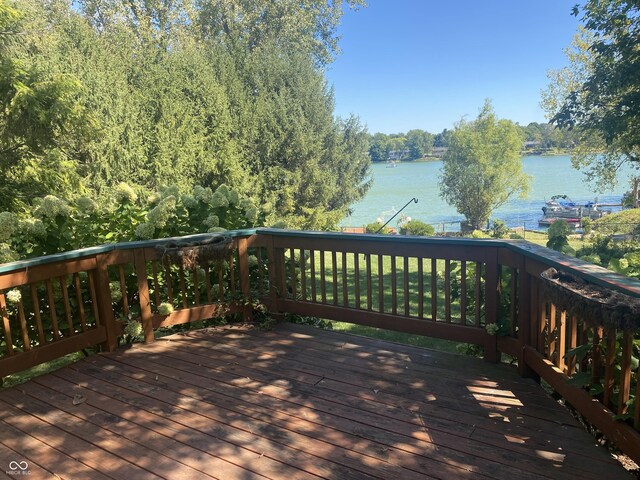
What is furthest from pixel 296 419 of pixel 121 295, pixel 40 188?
pixel 40 188

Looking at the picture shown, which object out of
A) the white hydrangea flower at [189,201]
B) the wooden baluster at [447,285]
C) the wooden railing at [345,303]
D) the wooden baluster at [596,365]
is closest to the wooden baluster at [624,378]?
the wooden railing at [345,303]

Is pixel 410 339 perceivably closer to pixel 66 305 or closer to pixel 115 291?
pixel 115 291

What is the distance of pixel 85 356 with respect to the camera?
3.64 metres

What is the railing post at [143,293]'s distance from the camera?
3629 mm

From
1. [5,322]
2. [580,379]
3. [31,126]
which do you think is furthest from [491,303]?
[31,126]

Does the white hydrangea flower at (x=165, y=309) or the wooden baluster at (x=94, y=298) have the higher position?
the wooden baluster at (x=94, y=298)

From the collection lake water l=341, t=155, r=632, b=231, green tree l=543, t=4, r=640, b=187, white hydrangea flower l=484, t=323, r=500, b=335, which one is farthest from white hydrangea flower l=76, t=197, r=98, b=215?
lake water l=341, t=155, r=632, b=231

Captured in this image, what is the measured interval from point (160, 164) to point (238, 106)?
452 centimetres

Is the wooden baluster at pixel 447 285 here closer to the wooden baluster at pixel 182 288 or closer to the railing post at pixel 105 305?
the wooden baluster at pixel 182 288

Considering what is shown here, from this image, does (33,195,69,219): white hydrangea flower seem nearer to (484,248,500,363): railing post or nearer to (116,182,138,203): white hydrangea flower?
(116,182,138,203): white hydrangea flower

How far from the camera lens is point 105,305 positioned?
138 inches

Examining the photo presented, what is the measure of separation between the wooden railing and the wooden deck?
21 centimetres

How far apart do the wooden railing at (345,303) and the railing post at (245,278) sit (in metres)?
0.01

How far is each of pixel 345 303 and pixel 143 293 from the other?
1.76 m
